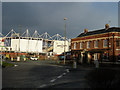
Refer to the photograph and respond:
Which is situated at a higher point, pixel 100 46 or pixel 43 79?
pixel 100 46

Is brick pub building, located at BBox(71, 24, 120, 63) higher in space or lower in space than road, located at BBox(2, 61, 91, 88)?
higher

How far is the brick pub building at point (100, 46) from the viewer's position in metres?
35.6

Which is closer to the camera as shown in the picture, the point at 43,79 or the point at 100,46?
the point at 43,79

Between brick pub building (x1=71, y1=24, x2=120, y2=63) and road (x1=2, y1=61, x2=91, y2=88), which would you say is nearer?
road (x1=2, y1=61, x2=91, y2=88)

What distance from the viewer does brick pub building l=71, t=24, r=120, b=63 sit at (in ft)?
117

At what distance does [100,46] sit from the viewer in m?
39.3

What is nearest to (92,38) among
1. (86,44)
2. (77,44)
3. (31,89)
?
(86,44)

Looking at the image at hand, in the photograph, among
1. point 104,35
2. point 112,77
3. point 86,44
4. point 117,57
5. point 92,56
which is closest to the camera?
point 112,77

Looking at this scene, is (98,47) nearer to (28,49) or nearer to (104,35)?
(104,35)

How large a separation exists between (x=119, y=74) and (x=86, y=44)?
38.9 metres

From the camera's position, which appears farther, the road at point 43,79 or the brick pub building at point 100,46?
the brick pub building at point 100,46

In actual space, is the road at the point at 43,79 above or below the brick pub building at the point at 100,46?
below

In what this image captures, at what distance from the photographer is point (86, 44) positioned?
4406 centimetres

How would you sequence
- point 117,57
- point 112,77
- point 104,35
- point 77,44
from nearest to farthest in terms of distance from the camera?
point 112,77 < point 117,57 < point 104,35 < point 77,44
